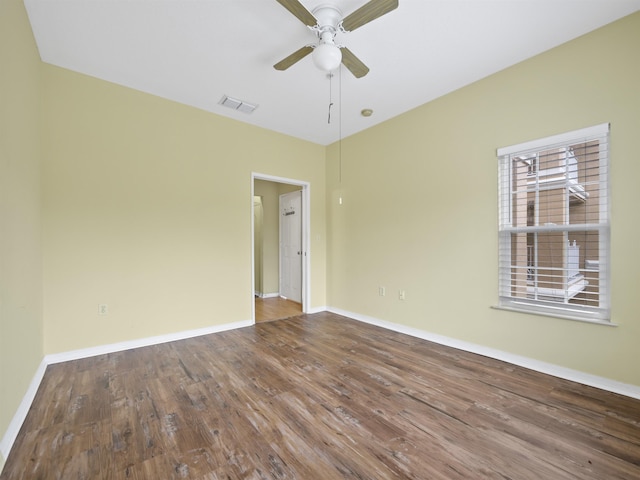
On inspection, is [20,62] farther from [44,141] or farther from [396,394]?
[396,394]

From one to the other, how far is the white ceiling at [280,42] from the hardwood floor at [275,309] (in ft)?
10.3

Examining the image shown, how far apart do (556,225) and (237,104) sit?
145 inches

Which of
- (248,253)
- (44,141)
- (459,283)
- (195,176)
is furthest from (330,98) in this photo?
(44,141)

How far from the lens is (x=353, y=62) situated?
2332mm

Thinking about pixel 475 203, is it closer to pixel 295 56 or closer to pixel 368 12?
pixel 368 12

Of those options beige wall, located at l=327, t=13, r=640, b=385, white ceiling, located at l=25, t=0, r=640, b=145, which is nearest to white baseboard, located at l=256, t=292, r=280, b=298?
beige wall, located at l=327, t=13, r=640, b=385

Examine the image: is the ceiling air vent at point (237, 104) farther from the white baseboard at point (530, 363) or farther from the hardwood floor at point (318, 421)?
the white baseboard at point (530, 363)

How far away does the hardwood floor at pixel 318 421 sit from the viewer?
1510mm

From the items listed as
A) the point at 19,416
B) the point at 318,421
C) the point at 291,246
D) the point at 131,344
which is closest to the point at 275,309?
the point at 291,246

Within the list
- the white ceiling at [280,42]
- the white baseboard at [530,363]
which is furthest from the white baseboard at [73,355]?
the white ceiling at [280,42]

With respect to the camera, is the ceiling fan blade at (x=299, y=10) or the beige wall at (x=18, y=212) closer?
the beige wall at (x=18, y=212)

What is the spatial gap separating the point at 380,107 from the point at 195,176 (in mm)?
2537

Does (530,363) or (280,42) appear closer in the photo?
(280,42)

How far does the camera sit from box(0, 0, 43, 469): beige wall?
1.64 m
